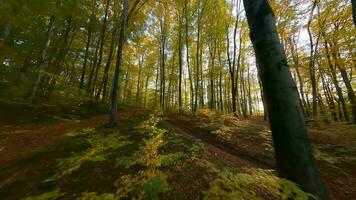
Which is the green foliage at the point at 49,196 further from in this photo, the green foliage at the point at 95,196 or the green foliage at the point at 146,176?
the green foliage at the point at 146,176

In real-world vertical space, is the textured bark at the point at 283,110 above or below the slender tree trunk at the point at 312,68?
below

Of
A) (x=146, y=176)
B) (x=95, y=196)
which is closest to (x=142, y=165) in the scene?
(x=146, y=176)

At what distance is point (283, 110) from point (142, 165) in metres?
3.35

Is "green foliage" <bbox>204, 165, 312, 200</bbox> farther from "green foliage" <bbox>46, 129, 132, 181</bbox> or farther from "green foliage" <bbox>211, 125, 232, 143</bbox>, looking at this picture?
"green foliage" <bbox>211, 125, 232, 143</bbox>

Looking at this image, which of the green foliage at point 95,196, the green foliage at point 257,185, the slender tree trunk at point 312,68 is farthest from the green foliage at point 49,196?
the slender tree trunk at point 312,68

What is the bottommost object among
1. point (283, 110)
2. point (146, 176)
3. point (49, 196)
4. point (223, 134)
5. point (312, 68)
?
point (49, 196)

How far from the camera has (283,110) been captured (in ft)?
5.16

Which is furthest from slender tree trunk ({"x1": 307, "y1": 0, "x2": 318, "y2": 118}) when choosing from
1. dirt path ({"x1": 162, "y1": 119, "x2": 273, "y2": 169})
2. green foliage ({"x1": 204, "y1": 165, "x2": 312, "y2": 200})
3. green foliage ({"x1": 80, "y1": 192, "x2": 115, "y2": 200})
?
green foliage ({"x1": 80, "y1": 192, "x2": 115, "y2": 200})

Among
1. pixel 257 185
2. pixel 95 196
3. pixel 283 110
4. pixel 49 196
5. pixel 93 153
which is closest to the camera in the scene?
pixel 283 110

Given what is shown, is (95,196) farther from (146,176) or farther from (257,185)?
(257,185)

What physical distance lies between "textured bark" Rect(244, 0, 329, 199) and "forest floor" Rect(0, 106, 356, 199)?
6.1 inches

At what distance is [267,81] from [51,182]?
14.2ft

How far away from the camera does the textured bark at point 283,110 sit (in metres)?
1.53

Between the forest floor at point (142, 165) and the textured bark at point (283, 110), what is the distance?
0.16 meters
